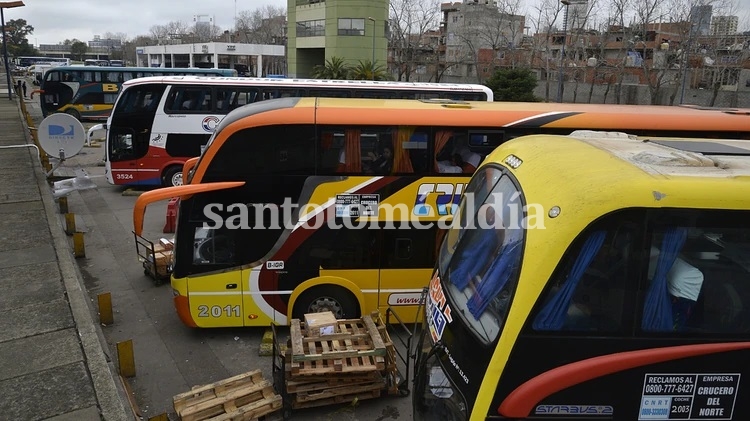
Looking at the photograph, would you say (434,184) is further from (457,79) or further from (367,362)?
(457,79)

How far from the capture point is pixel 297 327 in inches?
267

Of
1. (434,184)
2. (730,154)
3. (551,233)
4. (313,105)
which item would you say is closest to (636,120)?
(434,184)

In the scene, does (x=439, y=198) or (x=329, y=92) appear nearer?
(x=439, y=198)

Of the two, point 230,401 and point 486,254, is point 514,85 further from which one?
point 486,254

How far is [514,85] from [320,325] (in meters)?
28.9

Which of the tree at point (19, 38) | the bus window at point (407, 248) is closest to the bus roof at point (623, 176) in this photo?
the bus window at point (407, 248)

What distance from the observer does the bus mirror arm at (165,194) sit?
6.69 metres

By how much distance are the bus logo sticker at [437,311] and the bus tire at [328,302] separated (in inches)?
143

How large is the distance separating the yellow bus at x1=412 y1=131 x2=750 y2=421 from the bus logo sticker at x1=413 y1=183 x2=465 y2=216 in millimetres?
4330

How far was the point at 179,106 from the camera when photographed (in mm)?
16625

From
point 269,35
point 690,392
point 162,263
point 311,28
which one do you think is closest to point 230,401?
point 690,392

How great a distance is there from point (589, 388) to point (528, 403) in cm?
38

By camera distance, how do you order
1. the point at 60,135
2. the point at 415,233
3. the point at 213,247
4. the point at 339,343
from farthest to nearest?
the point at 60,135, the point at 415,233, the point at 213,247, the point at 339,343

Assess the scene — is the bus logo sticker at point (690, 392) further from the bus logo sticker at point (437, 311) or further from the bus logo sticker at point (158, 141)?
the bus logo sticker at point (158, 141)
